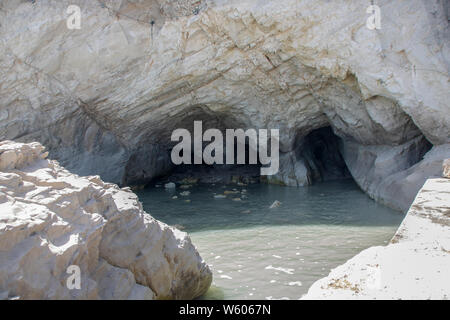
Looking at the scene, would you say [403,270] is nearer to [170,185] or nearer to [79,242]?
[79,242]

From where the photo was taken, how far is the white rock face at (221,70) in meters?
9.55

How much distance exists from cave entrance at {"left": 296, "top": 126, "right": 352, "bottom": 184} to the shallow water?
67.1 inches

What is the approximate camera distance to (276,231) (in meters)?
8.03

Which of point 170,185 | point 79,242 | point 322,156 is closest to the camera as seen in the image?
point 79,242

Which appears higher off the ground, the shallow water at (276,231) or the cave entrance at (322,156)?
the cave entrance at (322,156)

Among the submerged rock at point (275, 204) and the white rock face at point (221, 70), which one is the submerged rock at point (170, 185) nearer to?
the white rock face at point (221, 70)

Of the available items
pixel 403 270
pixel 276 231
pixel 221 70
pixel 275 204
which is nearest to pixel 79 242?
pixel 403 270

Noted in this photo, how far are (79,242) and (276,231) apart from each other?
515 cm

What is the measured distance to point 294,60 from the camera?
1131 cm

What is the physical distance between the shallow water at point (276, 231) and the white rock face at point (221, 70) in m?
1.28

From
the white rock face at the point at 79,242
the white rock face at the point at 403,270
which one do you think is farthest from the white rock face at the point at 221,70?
the white rock face at the point at 79,242

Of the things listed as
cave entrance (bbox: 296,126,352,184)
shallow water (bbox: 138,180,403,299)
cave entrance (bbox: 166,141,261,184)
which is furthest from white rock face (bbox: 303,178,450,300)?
cave entrance (bbox: 166,141,261,184)

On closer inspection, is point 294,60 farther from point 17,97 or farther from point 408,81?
→ point 17,97

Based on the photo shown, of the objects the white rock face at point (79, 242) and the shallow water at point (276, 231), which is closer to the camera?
the white rock face at point (79, 242)
